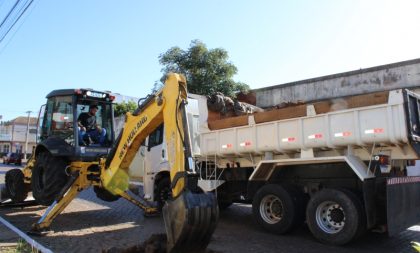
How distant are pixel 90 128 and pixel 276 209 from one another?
474cm

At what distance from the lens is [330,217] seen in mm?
7016

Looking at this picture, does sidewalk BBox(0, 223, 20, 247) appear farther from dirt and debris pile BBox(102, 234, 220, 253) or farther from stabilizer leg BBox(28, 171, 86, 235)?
dirt and debris pile BBox(102, 234, 220, 253)

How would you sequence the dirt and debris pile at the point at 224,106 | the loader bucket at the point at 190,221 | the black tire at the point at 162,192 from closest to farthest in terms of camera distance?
the loader bucket at the point at 190,221 < the black tire at the point at 162,192 < the dirt and debris pile at the point at 224,106

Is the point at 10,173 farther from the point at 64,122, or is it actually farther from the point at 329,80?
the point at 329,80

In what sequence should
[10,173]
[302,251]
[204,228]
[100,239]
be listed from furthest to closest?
[10,173], [100,239], [302,251], [204,228]

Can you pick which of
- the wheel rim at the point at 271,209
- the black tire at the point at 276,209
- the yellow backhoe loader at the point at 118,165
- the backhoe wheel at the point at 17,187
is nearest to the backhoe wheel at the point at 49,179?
the yellow backhoe loader at the point at 118,165

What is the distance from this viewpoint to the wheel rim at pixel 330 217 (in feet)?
22.6

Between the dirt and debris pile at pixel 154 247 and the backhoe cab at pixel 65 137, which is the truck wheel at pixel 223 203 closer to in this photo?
the backhoe cab at pixel 65 137

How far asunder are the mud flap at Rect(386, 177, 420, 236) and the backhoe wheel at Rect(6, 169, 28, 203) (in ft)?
28.6

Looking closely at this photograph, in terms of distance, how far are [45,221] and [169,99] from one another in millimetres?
3828

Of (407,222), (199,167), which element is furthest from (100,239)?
(407,222)

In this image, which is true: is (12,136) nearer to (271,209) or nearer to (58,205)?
(58,205)

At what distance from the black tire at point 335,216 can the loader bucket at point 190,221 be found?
282 centimetres

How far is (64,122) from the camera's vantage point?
9.20 m
